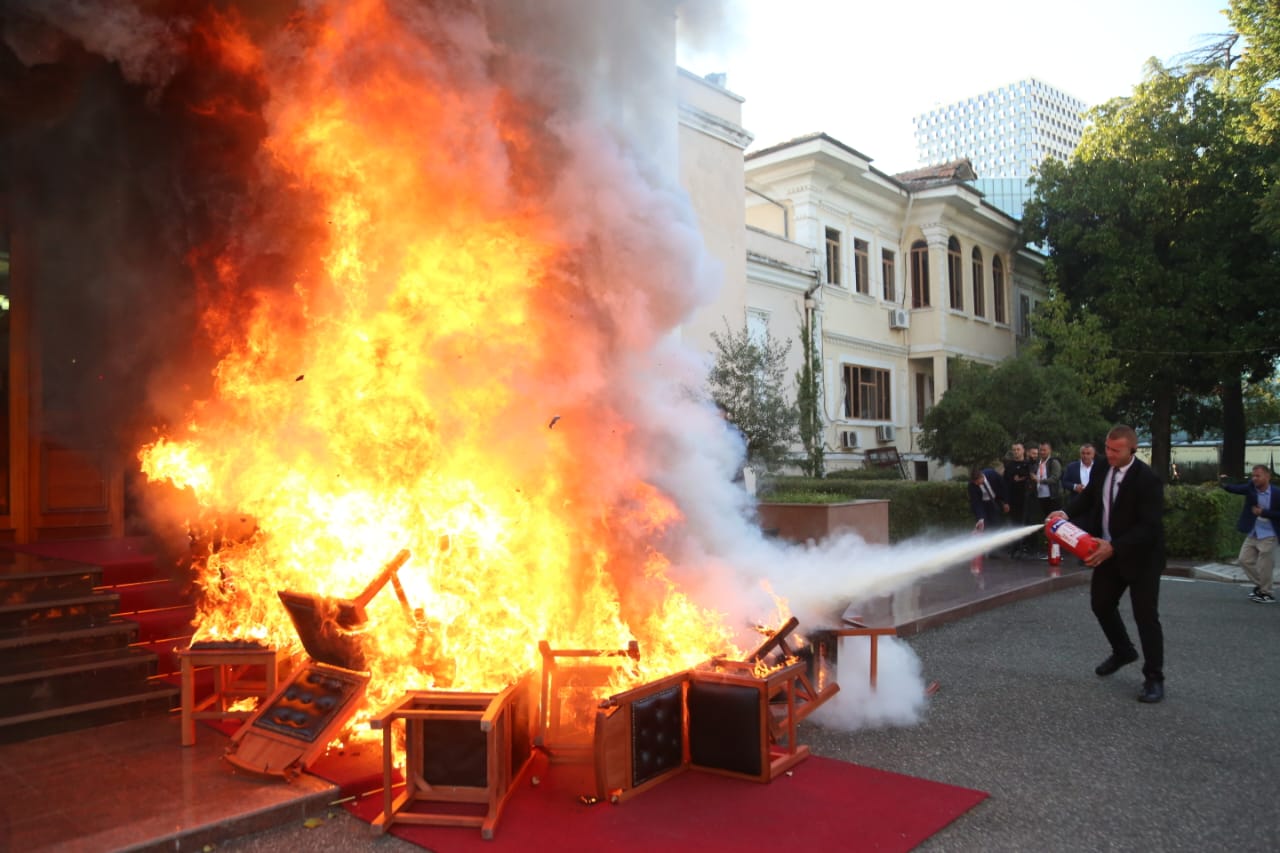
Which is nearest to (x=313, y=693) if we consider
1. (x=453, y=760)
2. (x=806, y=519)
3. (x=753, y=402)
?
(x=453, y=760)

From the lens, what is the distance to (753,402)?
13.5 metres

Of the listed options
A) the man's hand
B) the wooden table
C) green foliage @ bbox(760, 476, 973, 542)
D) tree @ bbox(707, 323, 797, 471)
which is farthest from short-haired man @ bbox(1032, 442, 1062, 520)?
the wooden table

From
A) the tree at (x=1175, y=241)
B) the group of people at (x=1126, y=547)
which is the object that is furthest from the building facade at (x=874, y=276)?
the group of people at (x=1126, y=547)

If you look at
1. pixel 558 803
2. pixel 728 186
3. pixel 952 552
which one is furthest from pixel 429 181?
pixel 728 186

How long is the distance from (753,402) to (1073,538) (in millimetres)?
7485

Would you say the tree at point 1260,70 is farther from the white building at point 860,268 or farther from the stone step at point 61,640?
A: the stone step at point 61,640

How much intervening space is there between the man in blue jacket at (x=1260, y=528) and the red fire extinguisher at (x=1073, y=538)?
499 cm

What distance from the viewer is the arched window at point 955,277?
2616cm

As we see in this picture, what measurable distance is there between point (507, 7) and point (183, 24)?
2717 millimetres

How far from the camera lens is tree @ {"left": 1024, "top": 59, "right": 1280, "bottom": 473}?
80.6 ft

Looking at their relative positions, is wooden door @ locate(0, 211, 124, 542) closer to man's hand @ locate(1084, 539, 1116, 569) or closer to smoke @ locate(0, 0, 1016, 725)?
smoke @ locate(0, 0, 1016, 725)

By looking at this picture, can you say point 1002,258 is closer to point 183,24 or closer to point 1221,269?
point 1221,269

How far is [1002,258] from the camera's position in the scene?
2919cm

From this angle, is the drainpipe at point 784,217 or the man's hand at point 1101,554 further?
the drainpipe at point 784,217
